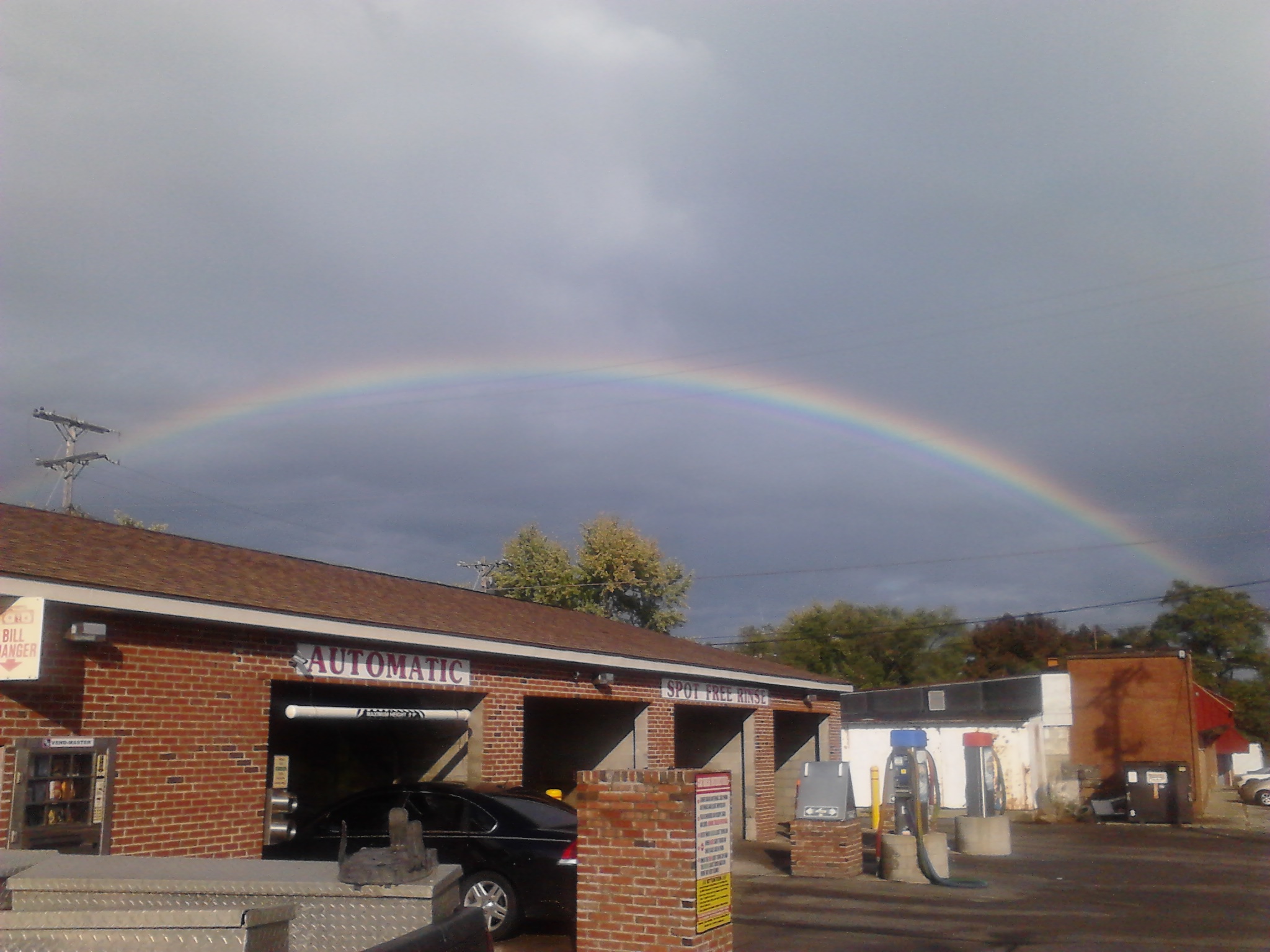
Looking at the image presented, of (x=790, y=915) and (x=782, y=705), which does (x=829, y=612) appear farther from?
(x=790, y=915)

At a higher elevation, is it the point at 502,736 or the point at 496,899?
the point at 502,736

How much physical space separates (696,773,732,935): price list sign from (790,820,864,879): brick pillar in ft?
25.0

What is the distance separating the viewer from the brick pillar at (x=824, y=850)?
51.6 ft

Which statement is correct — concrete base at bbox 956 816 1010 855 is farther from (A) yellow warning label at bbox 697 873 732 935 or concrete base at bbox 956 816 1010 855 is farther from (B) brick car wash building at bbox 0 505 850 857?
(A) yellow warning label at bbox 697 873 732 935

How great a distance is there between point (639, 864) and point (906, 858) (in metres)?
8.38

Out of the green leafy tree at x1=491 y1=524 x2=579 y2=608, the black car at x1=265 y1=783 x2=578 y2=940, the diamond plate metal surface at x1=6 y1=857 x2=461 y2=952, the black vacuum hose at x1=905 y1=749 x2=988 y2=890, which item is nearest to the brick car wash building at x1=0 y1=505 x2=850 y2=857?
the black car at x1=265 y1=783 x2=578 y2=940

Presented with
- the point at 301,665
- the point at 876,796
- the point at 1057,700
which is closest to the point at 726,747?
the point at 876,796

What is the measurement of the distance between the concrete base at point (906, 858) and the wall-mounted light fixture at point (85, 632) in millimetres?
10634

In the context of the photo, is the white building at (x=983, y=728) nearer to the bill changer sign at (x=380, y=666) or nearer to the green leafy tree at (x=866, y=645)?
the bill changer sign at (x=380, y=666)

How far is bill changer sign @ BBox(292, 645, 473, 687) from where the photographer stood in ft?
38.4

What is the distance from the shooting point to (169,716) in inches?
401

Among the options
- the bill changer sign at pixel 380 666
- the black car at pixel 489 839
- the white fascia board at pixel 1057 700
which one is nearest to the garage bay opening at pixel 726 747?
the bill changer sign at pixel 380 666

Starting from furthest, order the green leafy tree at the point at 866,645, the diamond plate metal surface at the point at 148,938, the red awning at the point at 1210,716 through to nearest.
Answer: the green leafy tree at the point at 866,645 < the red awning at the point at 1210,716 < the diamond plate metal surface at the point at 148,938

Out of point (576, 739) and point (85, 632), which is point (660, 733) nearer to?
point (576, 739)
